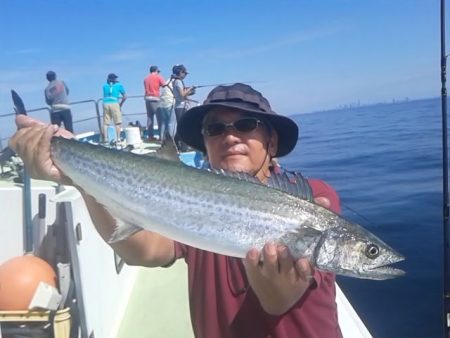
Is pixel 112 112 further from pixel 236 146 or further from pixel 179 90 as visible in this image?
pixel 236 146

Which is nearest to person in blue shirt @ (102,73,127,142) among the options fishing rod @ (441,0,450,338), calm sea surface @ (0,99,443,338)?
calm sea surface @ (0,99,443,338)

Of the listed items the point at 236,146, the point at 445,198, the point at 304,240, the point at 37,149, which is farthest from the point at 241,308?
the point at 445,198

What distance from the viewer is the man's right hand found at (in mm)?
2449

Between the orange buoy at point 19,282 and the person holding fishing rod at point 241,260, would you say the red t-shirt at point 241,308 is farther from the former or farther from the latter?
the orange buoy at point 19,282

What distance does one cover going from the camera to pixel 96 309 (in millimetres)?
3771

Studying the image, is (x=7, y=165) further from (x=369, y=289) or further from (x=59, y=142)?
(x=369, y=289)

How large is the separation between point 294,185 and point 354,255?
0.45 m

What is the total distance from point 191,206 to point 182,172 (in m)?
0.20

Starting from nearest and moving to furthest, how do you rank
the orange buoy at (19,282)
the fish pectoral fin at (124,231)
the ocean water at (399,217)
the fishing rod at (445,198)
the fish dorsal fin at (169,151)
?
1. the fish pectoral fin at (124,231)
2. the fish dorsal fin at (169,151)
3. the orange buoy at (19,282)
4. the fishing rod at (445,198)
5. the ocean water at (399,217)

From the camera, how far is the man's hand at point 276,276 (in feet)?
6.57

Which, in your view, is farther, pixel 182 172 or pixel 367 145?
pixel 367 145

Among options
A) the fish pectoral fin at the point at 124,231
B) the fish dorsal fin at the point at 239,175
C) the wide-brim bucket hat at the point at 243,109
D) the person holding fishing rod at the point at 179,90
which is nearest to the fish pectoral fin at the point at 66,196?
the wide-brim bucket hat at the point at 243,109

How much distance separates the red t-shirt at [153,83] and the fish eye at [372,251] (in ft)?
41.8

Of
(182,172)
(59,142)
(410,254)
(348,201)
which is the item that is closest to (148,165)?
(182,172)
